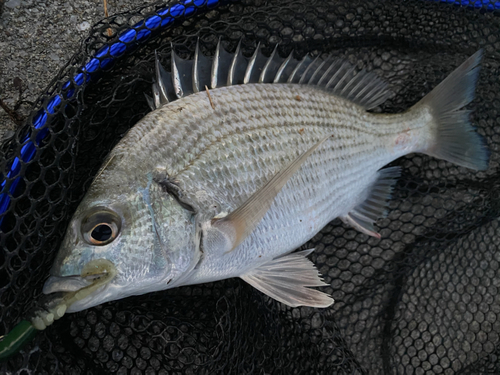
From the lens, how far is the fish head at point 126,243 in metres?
0.96

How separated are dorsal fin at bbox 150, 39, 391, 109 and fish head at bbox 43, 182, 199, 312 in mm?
390

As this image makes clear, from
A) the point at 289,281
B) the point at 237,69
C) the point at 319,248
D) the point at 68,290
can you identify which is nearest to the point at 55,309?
the point at 68,290

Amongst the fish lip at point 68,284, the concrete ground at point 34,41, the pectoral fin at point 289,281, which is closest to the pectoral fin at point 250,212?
the pectoral fin at point 289,281

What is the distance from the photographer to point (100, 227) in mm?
992

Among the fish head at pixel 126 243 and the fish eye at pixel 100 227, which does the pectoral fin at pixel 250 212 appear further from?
the fish eye at pixel 100 227

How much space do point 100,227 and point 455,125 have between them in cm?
152

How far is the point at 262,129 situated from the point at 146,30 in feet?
1.91

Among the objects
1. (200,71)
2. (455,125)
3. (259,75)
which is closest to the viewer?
(200,71)

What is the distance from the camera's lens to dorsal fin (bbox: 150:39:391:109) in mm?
1263

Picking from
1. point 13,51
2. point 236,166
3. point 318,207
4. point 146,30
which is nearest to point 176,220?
point 236,166

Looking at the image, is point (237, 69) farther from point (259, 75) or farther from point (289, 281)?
point (289, 281)

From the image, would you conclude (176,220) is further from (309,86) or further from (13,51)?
(13,51)

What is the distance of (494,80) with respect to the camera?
181 cm

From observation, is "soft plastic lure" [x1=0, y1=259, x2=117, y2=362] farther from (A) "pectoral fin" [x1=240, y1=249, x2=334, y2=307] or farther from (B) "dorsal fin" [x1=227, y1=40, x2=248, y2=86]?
(B) "dorsal fin" [x1=227, y1=40, x2=248, y2=86]
